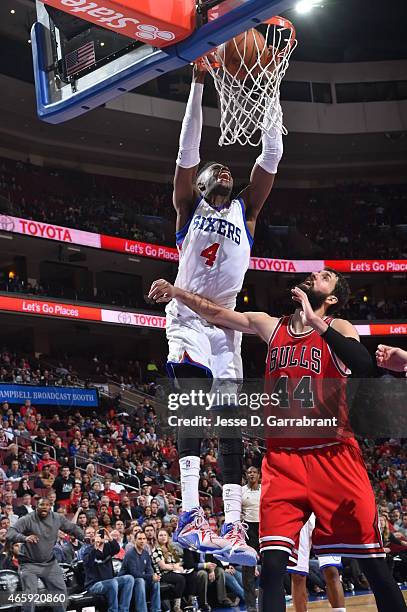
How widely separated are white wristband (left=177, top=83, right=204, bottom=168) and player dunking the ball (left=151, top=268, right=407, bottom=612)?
2.71 feet

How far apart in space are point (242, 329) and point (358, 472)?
3.64 feet

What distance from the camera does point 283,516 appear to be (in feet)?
15.5

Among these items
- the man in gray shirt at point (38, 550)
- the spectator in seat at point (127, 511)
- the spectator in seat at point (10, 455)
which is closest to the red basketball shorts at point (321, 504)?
the man in gray shirt at point (38, 550)

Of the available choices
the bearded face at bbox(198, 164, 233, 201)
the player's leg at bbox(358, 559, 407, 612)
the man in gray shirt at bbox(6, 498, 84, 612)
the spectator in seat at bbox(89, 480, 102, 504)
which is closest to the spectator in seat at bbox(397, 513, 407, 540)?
the spectator in seat at bbox(89, 480, 102, 504)

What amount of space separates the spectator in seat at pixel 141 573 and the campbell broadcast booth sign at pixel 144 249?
38.5 ft

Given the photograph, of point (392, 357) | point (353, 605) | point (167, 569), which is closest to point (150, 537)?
point (167, 569)

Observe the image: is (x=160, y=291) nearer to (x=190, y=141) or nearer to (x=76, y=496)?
(x=190, y=141)

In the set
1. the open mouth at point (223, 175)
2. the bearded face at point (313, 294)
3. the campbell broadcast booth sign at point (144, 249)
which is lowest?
the bearded face at point (313, 294)

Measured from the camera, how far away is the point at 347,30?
29.2 meters

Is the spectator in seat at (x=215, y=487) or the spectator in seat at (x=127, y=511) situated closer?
the spectator in seat at (x=127, y=511)

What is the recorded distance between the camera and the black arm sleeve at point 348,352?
15.2 feet

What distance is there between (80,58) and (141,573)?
7116mm

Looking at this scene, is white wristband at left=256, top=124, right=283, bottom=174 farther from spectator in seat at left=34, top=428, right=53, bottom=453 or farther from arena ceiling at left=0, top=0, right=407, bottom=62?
arena ceiling at left=0, top=0, right=407, bottom=62

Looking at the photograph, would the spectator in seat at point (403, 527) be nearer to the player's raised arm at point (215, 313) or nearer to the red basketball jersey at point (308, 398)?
the red basketball jersey at point (308, 398)
